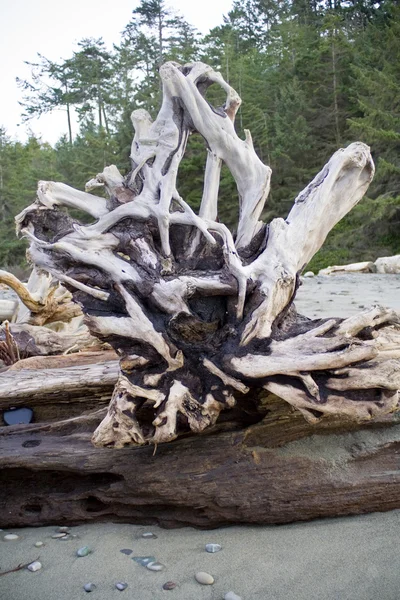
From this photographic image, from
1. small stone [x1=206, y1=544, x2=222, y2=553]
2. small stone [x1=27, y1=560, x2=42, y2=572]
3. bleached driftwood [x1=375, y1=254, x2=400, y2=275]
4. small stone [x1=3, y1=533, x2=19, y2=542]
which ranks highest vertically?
small stone [x1=206, y1=544, x2=222, y2=553]

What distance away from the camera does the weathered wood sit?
2.22 m

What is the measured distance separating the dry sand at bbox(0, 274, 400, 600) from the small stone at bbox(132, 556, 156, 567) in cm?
2

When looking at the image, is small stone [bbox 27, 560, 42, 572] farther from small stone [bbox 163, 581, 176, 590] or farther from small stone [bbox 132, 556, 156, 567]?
small stone [bbox 163, 581, 176, 590]

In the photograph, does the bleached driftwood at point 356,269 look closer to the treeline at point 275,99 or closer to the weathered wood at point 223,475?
the treeline at point 275,99

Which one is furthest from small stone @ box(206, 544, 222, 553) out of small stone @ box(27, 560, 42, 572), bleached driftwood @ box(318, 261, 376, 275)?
bleached driftwood @ box(318, 261, 376, 275)

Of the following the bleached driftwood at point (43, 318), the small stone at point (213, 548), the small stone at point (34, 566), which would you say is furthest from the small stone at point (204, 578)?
the bleached driftwood at point (43, 318)

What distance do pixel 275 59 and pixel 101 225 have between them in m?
34.7

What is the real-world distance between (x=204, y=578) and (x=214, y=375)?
0.76 meters

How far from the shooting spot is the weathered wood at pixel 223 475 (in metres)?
2.22

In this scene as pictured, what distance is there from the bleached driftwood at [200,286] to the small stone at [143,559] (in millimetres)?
453

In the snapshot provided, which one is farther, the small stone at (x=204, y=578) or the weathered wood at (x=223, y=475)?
the weathered wood at (x=223, y=475)

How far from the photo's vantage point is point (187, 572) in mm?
2027

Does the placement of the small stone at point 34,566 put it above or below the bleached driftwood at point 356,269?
above

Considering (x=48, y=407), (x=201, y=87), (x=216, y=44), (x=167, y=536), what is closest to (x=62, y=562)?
(x=167, y=536)
